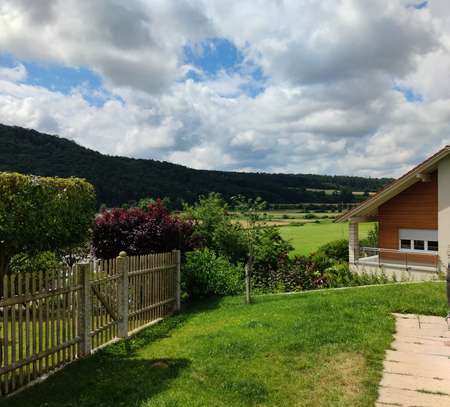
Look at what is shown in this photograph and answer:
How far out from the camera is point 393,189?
784 inches

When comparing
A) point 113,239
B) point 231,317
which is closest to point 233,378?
point 231,317

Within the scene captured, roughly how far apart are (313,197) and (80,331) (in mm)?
60238

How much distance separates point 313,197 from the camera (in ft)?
217

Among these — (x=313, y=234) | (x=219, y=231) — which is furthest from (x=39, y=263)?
(x=313, y=234)

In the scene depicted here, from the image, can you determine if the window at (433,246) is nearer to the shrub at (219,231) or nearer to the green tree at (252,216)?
the green tree at (252,216)

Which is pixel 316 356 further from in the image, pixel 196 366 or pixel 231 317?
pixel 231 317

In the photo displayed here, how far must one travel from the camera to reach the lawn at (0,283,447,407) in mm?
5648

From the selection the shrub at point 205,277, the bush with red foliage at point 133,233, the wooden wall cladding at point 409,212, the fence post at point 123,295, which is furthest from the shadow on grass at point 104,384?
the wooden wall cladding at point 409,212

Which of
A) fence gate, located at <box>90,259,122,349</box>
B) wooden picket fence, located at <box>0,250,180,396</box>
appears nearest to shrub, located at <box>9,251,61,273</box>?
wooden picket fence, located at <box>0,250,180,396</box>

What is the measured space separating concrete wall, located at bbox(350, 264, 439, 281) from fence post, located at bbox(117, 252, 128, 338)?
40.5 ft

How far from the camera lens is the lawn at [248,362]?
→ 565cm

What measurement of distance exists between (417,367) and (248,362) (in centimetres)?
246

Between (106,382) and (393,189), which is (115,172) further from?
(106,382)

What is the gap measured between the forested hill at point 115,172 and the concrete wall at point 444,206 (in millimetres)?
21433
